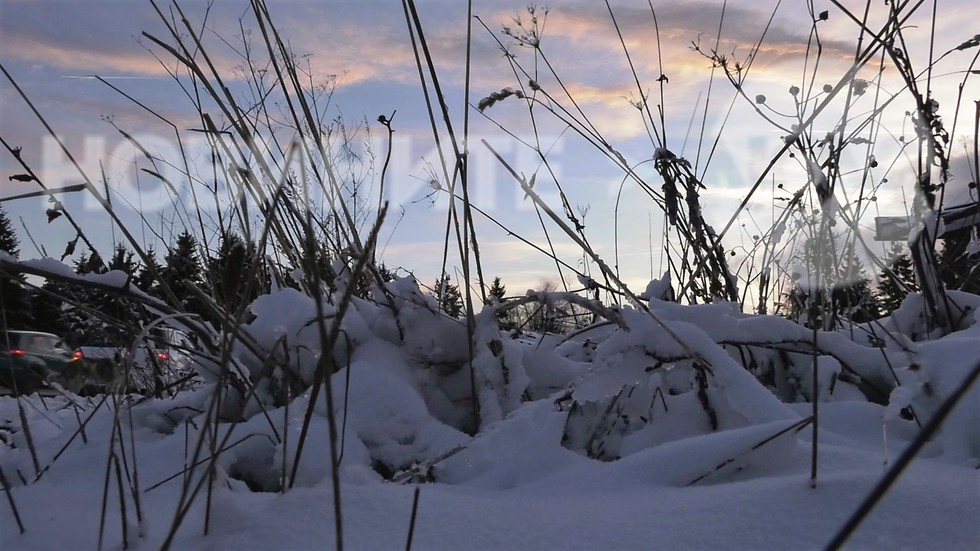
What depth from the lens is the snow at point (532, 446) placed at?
0.62 m

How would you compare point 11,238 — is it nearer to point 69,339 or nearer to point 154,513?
point 69,339

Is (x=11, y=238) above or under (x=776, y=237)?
above

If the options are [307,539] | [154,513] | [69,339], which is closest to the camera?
[307,539]

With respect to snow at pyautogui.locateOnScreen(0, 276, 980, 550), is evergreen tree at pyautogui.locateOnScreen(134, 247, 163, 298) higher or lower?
higher

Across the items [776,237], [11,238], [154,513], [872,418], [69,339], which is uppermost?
[11,238]

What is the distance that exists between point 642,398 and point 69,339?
161cm

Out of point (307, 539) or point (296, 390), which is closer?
point (307, 539)

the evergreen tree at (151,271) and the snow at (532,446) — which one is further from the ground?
the evergreen tree at (151,271)

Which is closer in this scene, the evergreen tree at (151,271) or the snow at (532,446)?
the snow at (532,446)

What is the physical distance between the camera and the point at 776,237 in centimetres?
168

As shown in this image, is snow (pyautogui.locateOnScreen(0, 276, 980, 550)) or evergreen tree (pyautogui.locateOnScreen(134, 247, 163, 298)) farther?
evergreen tree (pyautogui.locateOnScreen(134, 247, 163, 298))

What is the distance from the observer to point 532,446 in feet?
3.06

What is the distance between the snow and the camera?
0.62m

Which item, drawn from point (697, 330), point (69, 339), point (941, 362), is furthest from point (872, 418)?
point (69, 339)
